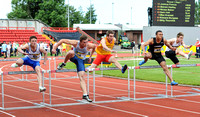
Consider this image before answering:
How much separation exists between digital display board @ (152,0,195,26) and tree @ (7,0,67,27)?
106 feet

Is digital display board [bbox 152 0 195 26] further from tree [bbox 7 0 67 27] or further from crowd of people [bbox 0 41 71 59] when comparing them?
tree [bbox 7 0 67 27]

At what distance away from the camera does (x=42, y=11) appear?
61062mm

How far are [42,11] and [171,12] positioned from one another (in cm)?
3452

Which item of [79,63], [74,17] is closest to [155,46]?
[79,63]

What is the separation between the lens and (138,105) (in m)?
9.35

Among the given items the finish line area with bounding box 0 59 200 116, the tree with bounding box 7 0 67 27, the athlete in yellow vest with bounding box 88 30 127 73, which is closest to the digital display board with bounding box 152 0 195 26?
the finish line area with bounding box 0 59 200 116

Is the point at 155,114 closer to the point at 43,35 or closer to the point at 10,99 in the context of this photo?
the point at 10,99

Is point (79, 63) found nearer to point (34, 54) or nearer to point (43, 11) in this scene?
point (34, 54)

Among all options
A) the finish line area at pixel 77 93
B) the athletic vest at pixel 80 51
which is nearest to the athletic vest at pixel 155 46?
the finish line area at pixel 77 93

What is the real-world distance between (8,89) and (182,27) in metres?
25.8

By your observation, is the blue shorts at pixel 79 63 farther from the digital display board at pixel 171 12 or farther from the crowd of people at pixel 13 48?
the digital display board at pixel 171 12

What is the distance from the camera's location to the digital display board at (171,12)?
31.2m

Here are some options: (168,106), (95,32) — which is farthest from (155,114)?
(95,32)

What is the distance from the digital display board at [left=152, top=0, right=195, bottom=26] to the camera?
31.2 m
